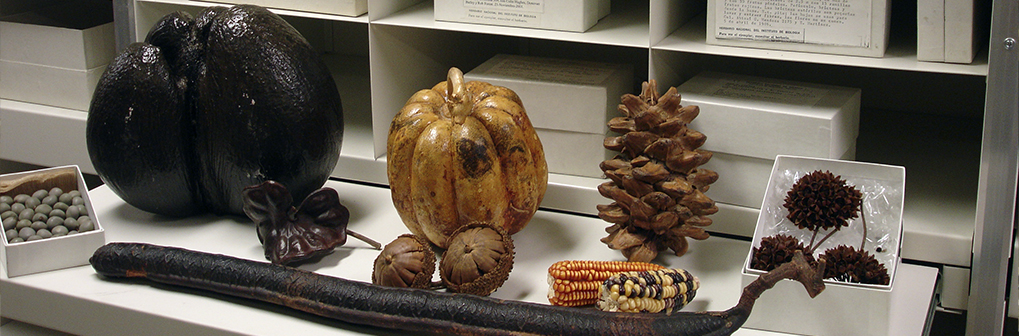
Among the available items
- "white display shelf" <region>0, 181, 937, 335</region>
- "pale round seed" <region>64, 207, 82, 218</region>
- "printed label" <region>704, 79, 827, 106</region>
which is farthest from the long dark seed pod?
"printed label" <region>704, 79, 827, 106</region>

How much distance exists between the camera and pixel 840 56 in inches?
47.7

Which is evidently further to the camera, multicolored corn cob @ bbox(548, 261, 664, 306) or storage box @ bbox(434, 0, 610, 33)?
storage box @ bbox(434, 0, 610, 33)

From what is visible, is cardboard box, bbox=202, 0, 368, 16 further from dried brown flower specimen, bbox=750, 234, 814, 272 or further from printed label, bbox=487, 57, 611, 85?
dried brown flower specimen, bbox=750, 234, 814, 272

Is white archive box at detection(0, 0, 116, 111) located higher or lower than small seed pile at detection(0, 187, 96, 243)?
higher

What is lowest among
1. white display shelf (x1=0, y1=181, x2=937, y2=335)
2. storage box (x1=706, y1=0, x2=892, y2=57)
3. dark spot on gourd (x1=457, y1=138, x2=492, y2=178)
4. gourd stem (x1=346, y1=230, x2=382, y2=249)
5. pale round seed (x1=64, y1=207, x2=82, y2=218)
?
white display shelf (x1=0, y1=181, x2=937, y2=335)

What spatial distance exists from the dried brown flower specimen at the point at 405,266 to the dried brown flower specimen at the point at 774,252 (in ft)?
1.29

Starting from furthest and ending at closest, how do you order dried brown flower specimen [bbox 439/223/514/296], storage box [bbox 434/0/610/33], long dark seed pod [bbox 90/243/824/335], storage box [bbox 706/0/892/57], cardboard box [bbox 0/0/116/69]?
cardboard box [bbox 0/0/116/69]
storage box [bbox 434/0/610/33]
storage box [bbox 706/0/892/57]
dried brown flower specimen [bbox 439/223/514/296]
long dark seed pod [bbox 90/243/824/335]

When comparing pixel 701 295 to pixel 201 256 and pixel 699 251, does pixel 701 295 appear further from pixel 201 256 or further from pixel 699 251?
pixel 201 256

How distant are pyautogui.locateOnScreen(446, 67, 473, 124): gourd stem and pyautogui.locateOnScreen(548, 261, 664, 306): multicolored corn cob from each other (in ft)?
0.79

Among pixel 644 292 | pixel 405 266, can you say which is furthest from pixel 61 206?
pixel 644 292

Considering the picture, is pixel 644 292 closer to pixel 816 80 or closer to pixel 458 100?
pixel 458 100

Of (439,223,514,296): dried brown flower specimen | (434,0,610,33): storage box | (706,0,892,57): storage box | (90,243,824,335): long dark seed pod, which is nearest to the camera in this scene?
(90,243,824,335): long dark seed pod

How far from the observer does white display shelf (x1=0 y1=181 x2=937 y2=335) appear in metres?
1.08

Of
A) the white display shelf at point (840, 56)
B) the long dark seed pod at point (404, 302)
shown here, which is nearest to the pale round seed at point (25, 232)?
the long dark seed pod at point (404, 302)
